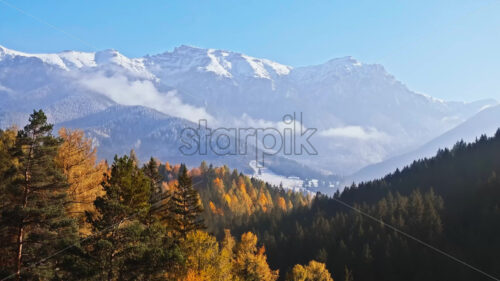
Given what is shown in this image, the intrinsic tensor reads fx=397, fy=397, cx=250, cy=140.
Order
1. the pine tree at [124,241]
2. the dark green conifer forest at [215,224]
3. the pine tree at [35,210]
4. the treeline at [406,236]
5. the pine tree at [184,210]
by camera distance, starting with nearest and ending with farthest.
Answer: the pine tree at [35,210]
the pine tree at [124,241]
the dark green conifer forest at [215,224]
the pine tree at [184,210]
the treeline at [406,236]

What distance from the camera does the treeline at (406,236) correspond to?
10188 centimetres

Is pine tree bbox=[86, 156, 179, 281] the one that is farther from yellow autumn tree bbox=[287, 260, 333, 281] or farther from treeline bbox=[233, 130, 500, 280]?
treeline bbox=[233, 130, 500, 280]

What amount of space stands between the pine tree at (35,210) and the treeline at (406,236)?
74042 mm

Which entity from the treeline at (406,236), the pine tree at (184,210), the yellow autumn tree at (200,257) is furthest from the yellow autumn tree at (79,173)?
the treeline at (406,236)

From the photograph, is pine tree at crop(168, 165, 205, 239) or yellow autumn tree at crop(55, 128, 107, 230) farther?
pine tree at crop(168, 165, 205, 239)

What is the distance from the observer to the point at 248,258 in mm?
73250

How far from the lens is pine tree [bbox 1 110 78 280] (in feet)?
76.0

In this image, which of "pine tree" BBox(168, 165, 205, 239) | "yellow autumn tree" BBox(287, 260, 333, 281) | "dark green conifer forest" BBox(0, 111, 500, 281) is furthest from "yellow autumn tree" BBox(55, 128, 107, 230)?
"yellow autumn tree" BBox(287, 260, 333, 281)

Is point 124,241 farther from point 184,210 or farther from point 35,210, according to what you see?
point 184,210

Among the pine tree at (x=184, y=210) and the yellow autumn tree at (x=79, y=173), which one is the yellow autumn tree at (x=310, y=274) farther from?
the yellow autumn tree at (x=79, y=173)

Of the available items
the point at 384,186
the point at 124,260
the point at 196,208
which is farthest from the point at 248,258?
the point at 384,186

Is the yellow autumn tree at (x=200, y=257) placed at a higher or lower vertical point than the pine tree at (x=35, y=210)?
lower

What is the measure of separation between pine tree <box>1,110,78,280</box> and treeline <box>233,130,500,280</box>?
74042 millimetres

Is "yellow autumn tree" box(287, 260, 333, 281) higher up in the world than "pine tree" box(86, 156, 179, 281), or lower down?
lower down
